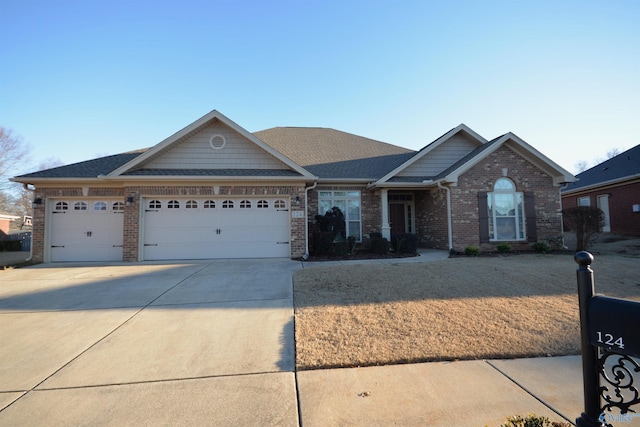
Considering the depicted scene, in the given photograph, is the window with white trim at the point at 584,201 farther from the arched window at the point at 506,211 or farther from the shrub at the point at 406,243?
the shrub at the point at 406,243


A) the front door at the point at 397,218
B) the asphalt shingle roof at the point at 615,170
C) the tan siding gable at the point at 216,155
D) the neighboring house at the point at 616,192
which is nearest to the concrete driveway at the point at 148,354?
the tan siding gable at the point at 216,155

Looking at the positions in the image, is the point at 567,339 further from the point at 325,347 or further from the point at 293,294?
the point at 293,294

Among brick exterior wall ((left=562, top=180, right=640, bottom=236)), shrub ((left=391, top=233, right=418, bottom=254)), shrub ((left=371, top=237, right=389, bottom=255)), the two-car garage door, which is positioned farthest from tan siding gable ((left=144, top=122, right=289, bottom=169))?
brick exterior wall ((left=562, top=180, right=640, bottom=236))

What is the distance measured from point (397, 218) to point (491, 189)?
4188 millimetres

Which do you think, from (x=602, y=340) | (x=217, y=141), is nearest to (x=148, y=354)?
(x=602, y=340)

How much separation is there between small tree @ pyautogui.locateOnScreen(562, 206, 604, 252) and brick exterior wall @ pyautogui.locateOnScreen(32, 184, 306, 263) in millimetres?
10064

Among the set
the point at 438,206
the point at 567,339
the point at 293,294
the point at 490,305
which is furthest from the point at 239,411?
the point at 438,206

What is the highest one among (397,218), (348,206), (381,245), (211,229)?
(348,206)

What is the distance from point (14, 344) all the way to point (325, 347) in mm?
4032

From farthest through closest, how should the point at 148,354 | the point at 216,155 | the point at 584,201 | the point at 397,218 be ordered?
1. the point at 584,201
2. the point at 397,218
3. the point at 216,155
4. the point at 148,354

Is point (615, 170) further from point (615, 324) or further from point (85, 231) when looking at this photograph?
point (85, 231)

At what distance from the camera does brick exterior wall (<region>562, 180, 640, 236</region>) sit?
1548 centimetres

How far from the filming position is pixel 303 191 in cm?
1148

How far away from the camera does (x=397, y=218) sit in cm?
1453
